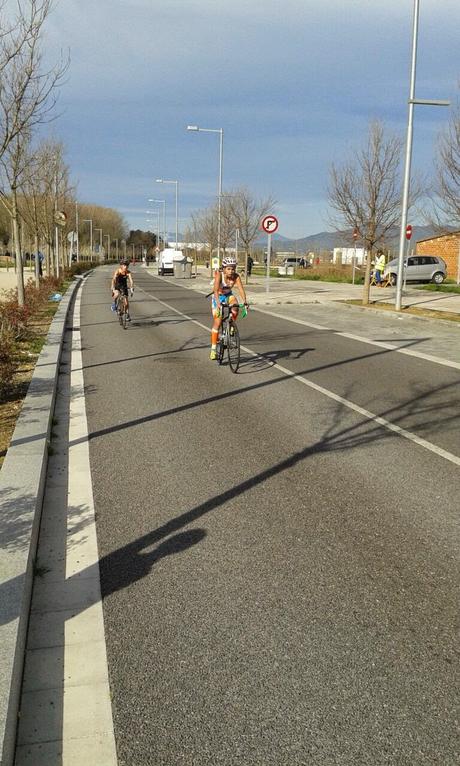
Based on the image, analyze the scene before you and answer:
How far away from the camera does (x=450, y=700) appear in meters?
2.69

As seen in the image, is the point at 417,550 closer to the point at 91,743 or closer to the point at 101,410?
the point at 91,743

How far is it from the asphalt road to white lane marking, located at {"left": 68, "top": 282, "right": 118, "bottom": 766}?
0.21 feet

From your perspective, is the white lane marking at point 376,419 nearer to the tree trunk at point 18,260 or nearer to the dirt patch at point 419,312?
the tree trunk at point 18,260

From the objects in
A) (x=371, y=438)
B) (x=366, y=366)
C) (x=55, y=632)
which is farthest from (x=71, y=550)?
(x=366, y=366)

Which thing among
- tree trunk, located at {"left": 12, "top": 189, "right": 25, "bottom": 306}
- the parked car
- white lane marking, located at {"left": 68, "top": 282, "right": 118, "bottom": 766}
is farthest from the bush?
the parked car

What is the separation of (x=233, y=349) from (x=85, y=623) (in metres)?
7.90

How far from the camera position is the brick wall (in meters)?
46.5

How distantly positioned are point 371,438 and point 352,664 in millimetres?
3870

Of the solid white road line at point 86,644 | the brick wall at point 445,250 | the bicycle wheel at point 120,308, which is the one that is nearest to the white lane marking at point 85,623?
the solid white road line at point 86,644

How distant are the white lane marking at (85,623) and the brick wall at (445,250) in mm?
43208

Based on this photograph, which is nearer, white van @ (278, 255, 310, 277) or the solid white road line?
the solid white road line

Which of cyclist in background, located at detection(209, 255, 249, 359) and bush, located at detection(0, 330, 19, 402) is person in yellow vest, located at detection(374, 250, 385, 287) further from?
bush, located at detection(0, 330, 19, 402)

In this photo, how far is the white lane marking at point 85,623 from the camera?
2529mm

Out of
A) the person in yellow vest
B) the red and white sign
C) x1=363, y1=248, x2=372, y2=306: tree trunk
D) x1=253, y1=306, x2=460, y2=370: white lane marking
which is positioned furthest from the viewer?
the person in yellow vest
